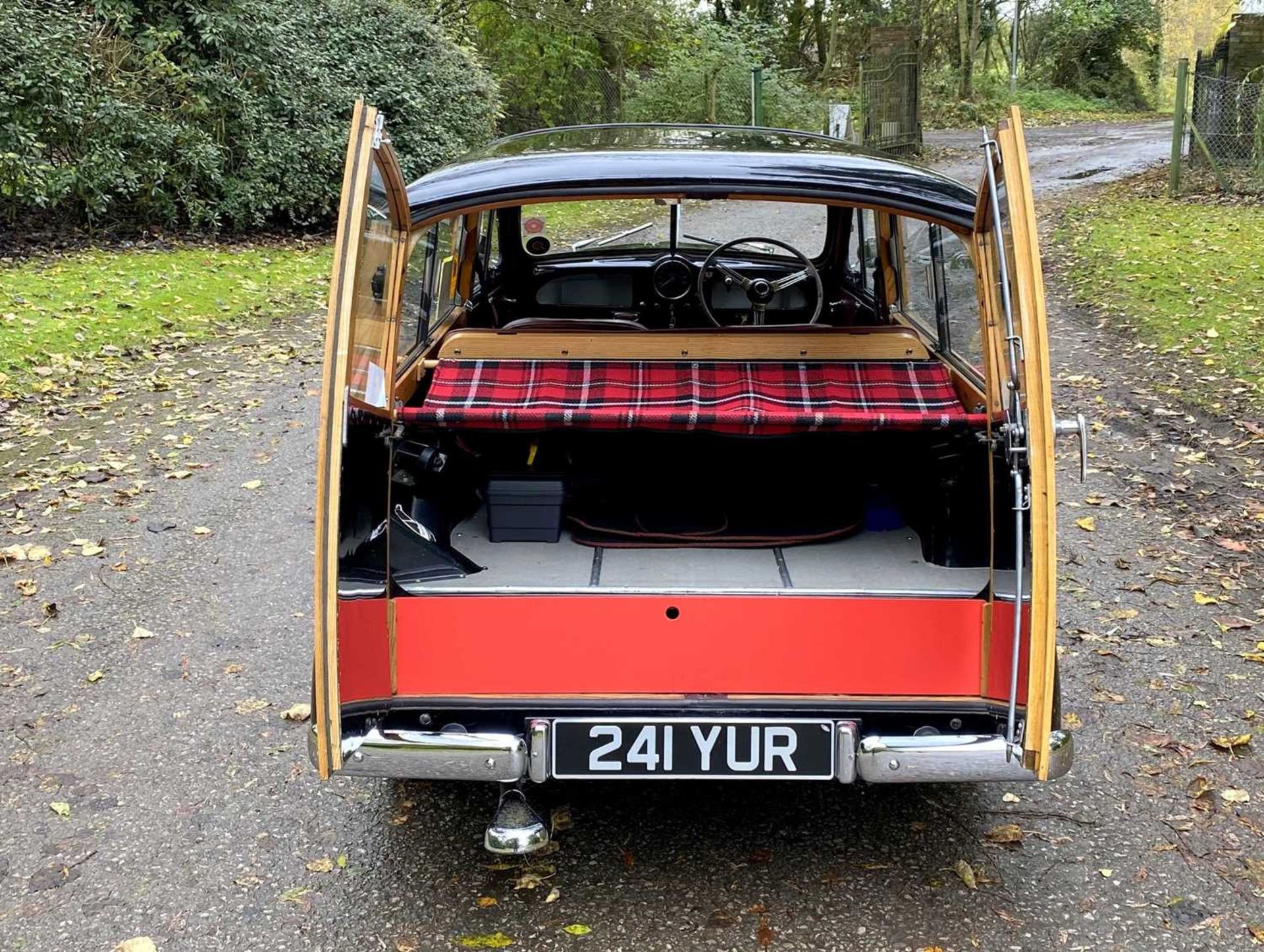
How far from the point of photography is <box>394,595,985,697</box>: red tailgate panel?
2.87 m

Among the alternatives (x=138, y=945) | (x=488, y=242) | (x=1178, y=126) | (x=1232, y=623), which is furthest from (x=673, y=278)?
(x=1178, y=126)

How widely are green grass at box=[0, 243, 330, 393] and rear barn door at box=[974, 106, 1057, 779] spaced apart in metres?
6.93

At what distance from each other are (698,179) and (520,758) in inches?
59.4

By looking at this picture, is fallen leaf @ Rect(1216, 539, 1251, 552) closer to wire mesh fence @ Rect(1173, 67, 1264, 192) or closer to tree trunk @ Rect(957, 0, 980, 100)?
wire mesh fence @ Rect(1173, 67, 1264, 192)

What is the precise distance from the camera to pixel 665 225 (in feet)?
21.4

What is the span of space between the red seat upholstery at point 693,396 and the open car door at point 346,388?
444 millimetres

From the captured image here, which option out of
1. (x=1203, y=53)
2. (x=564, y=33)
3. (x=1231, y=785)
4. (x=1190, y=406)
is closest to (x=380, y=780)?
(x=1231, y=785)

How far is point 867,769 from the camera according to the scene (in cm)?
270

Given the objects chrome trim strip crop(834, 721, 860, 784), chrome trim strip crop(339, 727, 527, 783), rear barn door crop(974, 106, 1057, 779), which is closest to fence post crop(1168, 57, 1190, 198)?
rear barn door crop(974, 106, 1057, 779)

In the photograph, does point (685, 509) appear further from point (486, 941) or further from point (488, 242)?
point (488, 242)

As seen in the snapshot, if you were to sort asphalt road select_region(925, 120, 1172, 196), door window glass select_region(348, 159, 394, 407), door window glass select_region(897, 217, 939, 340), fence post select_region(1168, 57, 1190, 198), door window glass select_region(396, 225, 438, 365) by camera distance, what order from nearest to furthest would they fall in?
door window glass select_region(348, 159, 394, 407)
door window glass select_region(396, 225, 438, 365)
door window glass select_region(897, 217, 939, 340)
fence post select_region(1168, 57, 1190, 198)
asphalt road select_region(925, 120, 1172, 196)

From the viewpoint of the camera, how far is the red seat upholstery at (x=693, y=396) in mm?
3205

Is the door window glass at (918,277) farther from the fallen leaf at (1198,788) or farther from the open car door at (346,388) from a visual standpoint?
the open car door at (346,388)

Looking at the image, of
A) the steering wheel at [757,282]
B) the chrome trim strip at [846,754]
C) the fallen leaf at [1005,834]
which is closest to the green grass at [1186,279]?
the steering wheel at [757,282]
